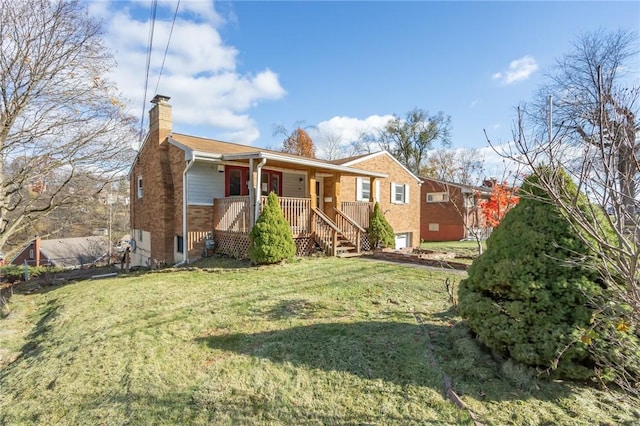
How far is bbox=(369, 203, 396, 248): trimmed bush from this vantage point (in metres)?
12.8

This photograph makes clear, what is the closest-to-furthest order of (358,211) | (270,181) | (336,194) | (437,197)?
1. (336,194)
2. (358,211)
3. (270,181)
4. (437,197)

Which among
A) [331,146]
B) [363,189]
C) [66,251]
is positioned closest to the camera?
[363,189]

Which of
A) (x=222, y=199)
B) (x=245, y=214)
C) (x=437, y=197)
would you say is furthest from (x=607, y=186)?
(x=437, y=197)

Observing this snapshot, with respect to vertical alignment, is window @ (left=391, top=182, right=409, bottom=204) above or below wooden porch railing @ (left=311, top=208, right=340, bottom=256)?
above

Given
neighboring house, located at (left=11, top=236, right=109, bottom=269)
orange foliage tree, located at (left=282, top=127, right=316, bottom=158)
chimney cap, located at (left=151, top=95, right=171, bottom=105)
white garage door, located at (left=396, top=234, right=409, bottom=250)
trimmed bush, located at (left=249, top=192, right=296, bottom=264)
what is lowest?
neighboring house, located at (left=11, top=236, right=109, bottom=269)

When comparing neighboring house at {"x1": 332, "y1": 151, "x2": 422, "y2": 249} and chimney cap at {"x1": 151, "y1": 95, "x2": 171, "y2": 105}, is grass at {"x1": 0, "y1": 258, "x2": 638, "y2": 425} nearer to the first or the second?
chimney cap at {"x1": 151, "y1": 95, "x2": 171, "y2": 105}

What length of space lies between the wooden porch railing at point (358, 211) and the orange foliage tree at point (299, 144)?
2266 cm

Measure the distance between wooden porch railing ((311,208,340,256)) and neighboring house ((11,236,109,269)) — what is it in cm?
3250

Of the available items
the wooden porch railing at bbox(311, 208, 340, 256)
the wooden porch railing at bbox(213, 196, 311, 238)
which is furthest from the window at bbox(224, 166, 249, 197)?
the wooden porch railing at bbox(311, 208, 340, 256)

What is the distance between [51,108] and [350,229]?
10.9 m

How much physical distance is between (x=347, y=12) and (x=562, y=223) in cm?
969

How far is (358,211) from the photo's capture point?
13.5 metres

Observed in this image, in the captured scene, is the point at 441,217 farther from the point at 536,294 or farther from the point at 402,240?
the point at 536,294

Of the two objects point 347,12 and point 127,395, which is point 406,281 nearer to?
point 127,395
